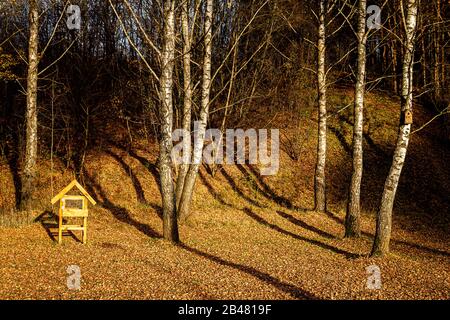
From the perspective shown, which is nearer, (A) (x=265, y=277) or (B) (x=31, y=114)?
(A) (x=265, y=277)

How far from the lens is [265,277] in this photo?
814cm

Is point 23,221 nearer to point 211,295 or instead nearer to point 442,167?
point 211,295

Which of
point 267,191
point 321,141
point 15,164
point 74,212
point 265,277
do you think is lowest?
point 265,277

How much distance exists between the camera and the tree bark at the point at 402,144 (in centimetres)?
955

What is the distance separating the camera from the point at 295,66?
2319 cm

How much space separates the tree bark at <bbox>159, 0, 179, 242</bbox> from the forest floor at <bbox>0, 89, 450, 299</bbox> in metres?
0.63

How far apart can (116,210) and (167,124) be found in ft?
16.0

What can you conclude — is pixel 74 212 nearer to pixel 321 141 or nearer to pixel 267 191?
pixel 267 191

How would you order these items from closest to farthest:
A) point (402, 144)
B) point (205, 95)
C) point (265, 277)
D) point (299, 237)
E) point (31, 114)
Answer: point (265, 277) → point (402, 144) → point (299, 237) → point (205, 95) → point (31, 114)

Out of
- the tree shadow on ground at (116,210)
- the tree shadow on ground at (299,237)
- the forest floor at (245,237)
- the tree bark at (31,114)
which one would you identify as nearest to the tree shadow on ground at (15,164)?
the forest floor at (245,237)

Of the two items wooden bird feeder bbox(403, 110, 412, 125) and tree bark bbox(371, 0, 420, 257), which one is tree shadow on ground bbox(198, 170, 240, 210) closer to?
tree bark bbox(371, 0, 420, 257)

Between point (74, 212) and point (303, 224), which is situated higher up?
point (74, 212)

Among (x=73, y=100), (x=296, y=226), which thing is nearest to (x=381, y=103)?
(x=296, y=226)

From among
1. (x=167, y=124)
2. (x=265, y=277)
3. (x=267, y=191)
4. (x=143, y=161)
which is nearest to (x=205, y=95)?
(x=167, y=124)
